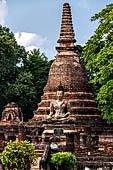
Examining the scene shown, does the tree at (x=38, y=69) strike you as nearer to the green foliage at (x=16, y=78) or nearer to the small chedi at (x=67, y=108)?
the green foliage at (x=16, y=78)

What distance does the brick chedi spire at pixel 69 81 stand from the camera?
32.2 meters

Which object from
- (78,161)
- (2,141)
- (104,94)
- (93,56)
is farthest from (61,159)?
(2,141)

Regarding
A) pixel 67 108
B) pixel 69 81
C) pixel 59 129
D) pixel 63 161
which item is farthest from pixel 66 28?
pixel 63 161

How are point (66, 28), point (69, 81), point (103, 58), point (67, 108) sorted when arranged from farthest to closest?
point (66, 28), point (69, 81), point (103, 58), point (67, 108)

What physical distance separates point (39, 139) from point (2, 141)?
8.16 ft

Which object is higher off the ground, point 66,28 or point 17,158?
point 66,28

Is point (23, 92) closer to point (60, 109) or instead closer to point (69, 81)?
point (69, 81)

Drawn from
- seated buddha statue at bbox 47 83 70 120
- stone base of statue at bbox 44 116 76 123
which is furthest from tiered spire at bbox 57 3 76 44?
stone base of statue at bbox 44 116 76 123

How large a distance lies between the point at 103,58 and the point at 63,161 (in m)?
9.83

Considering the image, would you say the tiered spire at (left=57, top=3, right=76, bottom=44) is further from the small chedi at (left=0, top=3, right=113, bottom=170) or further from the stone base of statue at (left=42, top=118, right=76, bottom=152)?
the stone base of statue at (left=42, top=118, right=76, bottom=152)

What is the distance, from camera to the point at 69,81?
1305 inches

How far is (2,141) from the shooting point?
3075 cm

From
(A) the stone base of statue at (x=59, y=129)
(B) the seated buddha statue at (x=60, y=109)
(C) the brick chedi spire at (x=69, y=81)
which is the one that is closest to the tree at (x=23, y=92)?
(C) the brick chedi spire at (x=69, y=81)

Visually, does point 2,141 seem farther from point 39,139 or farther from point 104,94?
point 104,94
